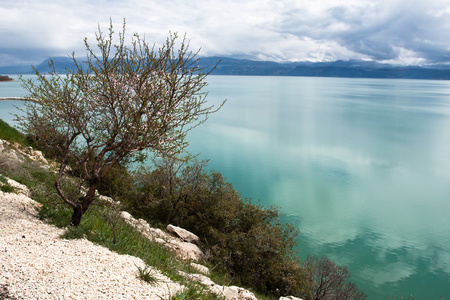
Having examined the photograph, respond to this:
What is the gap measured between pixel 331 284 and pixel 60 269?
1712 centimetres

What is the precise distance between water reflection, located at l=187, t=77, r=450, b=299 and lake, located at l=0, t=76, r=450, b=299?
9 cm

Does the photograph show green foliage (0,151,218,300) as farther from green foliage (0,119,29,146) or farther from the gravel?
green foliage (0,119,29,146)

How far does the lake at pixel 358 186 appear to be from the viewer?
22.0 metres

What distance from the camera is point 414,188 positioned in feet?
119

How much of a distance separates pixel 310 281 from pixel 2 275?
16393 millimetres

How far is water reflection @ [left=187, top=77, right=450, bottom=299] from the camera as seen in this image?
72.6 ft

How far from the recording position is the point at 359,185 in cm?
3666

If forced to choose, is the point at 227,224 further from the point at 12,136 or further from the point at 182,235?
the point at 12,136

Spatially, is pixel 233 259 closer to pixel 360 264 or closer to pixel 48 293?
pixel 360 264

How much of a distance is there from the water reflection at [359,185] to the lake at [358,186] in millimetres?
89

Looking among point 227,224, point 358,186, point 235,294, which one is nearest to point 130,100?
point 235,294

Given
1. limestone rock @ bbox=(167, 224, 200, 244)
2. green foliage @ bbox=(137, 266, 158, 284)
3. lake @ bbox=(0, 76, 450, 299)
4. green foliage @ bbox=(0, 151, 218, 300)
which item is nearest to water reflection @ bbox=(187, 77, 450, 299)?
lake @ bbox=(0, 76, 450, 299)

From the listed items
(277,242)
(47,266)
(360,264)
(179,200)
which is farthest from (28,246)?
(360,264)

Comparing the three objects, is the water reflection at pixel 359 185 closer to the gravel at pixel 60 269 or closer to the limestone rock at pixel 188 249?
the limestone rock at pixel 188 249
